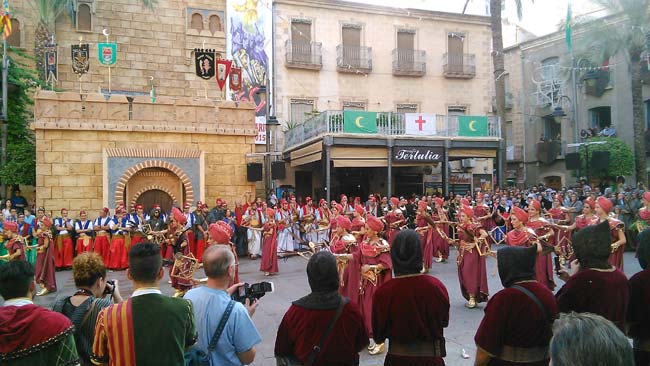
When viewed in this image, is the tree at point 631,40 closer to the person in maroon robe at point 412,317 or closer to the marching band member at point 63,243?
the person in maroon robe at point 412,317

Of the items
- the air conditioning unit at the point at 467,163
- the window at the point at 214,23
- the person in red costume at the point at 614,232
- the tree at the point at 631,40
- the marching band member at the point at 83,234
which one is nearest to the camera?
the person in red costume at the point at 614,232

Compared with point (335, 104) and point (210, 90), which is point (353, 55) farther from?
point (210, 90)

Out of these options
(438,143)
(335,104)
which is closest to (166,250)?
(438,143)

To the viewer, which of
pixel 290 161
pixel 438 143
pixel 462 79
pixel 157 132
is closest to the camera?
pixel 157 132

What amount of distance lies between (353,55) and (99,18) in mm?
12649

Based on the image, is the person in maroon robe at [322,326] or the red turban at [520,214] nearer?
the person in maroon robe at [322,326]

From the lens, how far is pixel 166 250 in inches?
524

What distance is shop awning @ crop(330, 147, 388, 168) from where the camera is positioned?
64.6ft

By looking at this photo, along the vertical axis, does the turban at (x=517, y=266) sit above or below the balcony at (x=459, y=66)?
below

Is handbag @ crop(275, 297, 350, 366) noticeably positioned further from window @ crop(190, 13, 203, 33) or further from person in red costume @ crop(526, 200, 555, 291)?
window @ crop(190, 13, 203, 33)

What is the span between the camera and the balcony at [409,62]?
88.4ft

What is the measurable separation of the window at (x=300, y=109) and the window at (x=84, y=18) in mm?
10285

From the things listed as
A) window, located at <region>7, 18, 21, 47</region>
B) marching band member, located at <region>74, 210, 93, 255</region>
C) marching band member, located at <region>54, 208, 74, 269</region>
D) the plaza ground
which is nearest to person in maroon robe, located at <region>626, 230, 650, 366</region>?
the plaza ground

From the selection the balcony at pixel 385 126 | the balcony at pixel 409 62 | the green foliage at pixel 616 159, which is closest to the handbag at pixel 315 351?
the balcony at pixel 385 126
